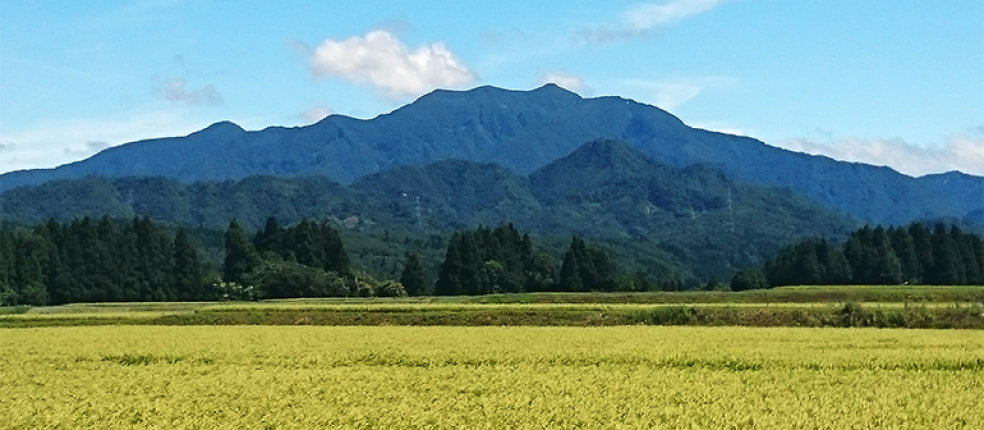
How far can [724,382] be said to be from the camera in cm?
2944

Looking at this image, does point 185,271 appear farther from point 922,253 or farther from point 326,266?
point 922,253

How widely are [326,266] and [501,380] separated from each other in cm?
11145

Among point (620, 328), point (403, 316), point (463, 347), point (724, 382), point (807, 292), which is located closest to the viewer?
point (724, 382)

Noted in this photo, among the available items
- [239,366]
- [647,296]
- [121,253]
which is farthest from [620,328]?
[121,253]

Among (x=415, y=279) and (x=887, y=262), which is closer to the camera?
(x=415, y=279)

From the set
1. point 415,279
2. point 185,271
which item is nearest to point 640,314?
point 415,279

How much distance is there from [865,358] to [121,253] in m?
112

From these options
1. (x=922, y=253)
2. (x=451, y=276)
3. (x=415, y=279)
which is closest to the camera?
(x=451, y=276)

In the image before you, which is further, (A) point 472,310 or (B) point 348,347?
(A) point 472,310

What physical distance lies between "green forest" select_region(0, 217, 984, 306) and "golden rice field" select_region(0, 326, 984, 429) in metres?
77.8

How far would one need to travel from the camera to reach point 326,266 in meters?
139

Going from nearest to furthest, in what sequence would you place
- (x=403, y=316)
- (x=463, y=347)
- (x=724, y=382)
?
1. (x=724, y=382)
2. (x=463, y=347)
3. (x=403, y=316)

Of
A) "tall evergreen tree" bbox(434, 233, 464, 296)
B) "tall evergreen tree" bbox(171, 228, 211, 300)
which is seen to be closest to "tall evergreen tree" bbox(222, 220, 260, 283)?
"tall evergreen tree" bbox(171, 228, 211, 300)

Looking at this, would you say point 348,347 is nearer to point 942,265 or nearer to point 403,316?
point 403,316
